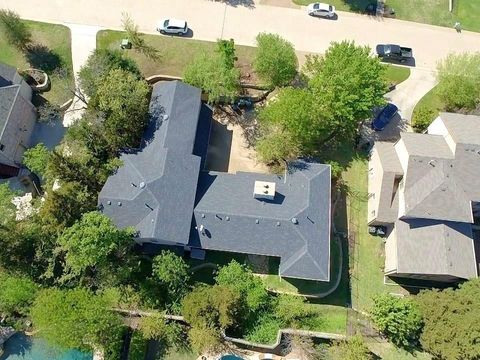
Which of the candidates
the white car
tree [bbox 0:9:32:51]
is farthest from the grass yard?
the white car

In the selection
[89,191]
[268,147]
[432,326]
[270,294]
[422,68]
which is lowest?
[270,294]

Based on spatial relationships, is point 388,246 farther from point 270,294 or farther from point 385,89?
point 385,89

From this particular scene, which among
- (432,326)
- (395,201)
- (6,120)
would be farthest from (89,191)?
(432,326)

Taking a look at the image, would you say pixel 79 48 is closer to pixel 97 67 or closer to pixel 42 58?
pixel 42 58

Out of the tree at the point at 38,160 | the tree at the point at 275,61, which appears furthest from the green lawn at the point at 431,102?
the tree at the point at 38,160

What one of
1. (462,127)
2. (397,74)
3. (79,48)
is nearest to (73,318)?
(79,48)

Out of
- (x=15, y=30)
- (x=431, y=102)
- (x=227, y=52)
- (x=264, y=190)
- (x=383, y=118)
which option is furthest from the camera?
(x=431, y=102)

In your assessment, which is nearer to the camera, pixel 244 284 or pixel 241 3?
pixel 244 284
